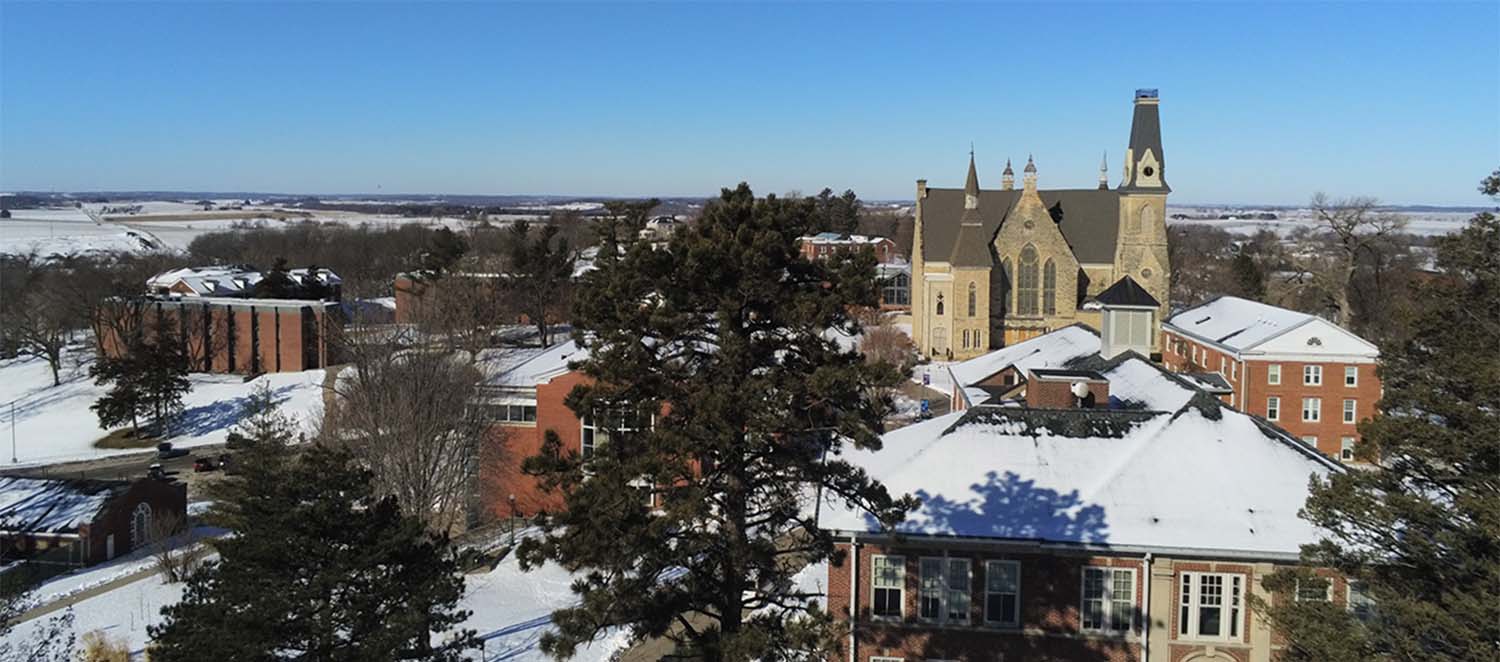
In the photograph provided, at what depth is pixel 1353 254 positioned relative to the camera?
200ft

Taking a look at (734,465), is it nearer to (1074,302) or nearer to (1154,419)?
(1154,419)

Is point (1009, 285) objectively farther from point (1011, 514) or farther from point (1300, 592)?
point (1300, 592)

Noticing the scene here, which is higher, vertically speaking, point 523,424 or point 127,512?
point 523,424

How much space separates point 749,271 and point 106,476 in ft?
147

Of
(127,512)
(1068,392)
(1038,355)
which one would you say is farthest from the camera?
(127,512)

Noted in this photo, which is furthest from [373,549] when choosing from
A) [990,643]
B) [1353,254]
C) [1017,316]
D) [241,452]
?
[1353,254]

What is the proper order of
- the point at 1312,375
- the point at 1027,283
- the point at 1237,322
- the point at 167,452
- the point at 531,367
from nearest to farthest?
1. the point at 531,367
2. the point at 1312,375
3. the point at 1237,322
4. the point at 167,452
5. the point at 1027,283

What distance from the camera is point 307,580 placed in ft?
45.6

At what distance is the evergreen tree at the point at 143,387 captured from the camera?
53.1 meters

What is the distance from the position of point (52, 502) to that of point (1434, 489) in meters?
38.3

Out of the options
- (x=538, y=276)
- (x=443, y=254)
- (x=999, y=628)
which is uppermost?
(x=443, y=254)

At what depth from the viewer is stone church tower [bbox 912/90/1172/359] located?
206ft

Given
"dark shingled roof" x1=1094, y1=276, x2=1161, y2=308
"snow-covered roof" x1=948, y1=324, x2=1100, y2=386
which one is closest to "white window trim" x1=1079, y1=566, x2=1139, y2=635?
"snow-covered roof" x1=948, y1=324, x2=1100, y2=386

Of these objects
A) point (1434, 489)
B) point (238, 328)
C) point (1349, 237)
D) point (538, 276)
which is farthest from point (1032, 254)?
point (1434, 489)
